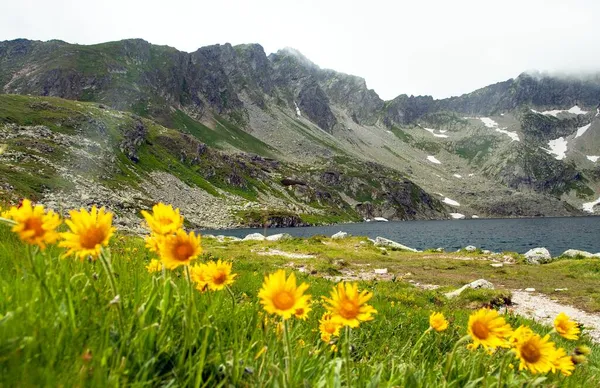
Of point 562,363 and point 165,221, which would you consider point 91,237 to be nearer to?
point 165,221

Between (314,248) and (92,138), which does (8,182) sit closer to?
(92,138)

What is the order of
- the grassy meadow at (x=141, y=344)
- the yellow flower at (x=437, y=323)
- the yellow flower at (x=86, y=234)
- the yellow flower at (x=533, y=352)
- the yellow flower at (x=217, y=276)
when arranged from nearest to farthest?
the grassy meadow at (x=141, y=344) < the yellow flower at (x=86, y=234) < the yellow flower at (x=533, y=352) < the yellow flower at (x=217, y=276) < the yellow flower at (x=437, y=323)

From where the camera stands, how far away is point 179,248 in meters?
2.33

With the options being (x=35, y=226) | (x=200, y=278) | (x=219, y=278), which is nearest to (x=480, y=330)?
(x=219, y=278)

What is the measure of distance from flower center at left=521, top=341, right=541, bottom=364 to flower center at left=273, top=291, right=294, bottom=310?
5.52 feet

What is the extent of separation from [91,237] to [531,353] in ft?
9.61

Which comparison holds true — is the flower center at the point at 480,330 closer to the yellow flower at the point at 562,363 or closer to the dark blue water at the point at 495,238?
the yellow flower at the point at 562,363

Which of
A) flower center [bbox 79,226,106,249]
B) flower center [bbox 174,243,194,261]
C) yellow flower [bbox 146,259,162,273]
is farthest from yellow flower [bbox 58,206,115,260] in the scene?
yellow flower [bbox 146,259,162,273]

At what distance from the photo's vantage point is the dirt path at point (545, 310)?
15508 millimetres

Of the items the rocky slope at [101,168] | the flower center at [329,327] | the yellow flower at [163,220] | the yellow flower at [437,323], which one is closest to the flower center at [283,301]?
the yellow flower at [163,220]

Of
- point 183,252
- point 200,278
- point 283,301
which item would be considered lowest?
point 200,278

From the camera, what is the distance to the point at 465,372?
3.38 m

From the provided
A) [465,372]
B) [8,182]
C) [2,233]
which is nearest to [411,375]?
[465,372]

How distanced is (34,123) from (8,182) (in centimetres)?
6417
